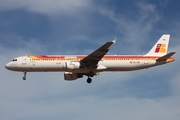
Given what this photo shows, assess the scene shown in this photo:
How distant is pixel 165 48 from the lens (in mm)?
55281

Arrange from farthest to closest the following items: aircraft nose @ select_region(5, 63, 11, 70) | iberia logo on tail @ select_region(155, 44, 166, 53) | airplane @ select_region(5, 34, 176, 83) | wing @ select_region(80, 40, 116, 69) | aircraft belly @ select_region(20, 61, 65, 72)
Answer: iberia logo on tail @ select_region(155, 44, 166, 53)
aircraft nose @ select_region(5, 63, 11, 70)
aircraft belly @ select_region(20, 61, 65, 72)
airplane @ select_region(5, 34, 176, 83)
wing @ select_region(80, 40, 116, 69)

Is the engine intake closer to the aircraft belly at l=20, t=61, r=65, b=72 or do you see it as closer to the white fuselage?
the white fuselage

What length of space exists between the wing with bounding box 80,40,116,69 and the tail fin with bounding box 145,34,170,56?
333 inches

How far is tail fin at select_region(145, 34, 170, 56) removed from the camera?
53506mm

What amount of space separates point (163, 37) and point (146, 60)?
24.2ft

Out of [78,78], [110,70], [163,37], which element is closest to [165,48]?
[163,37]

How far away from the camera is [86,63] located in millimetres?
50094

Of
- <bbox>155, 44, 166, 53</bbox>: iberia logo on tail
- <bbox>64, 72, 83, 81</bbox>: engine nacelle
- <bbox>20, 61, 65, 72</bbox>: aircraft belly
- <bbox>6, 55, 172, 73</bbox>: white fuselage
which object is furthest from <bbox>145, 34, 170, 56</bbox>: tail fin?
<bbox>20, 61, 65, 72</bbox>: aircraft belly

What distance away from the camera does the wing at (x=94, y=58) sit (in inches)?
1900

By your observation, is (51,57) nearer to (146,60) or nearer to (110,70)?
(110,70)

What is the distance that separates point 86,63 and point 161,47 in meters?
Answer: 13.8

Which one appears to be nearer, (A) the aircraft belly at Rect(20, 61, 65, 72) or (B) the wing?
(B) the wing

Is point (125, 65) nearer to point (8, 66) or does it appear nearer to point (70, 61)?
point (70, 61)

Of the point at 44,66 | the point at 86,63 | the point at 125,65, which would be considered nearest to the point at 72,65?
the point at 86,63
